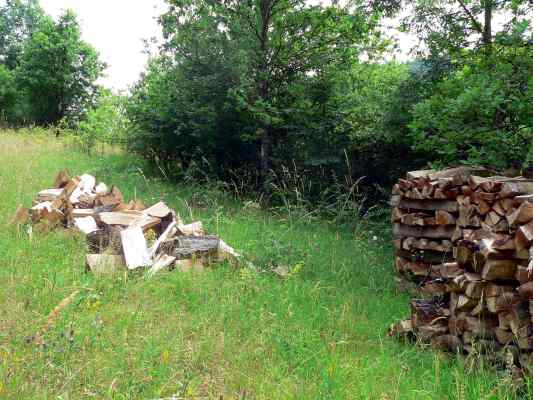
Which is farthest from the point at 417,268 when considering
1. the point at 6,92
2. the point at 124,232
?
the point at 6,92

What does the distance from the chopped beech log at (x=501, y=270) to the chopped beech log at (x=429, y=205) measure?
1.70 m

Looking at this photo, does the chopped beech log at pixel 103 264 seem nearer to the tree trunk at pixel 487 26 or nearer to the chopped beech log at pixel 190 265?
the chopped beech log at pixel 190 265

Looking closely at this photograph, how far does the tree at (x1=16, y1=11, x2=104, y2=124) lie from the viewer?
64.7ft

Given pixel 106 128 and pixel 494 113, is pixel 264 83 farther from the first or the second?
pixel 106 128

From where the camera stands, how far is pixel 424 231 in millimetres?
5184

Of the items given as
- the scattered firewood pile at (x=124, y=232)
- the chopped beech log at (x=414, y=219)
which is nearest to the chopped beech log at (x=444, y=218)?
the chopped beech log at (x=414, y=219)

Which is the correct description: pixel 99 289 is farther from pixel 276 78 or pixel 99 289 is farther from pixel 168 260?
pixel 276 78

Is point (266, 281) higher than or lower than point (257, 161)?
lower

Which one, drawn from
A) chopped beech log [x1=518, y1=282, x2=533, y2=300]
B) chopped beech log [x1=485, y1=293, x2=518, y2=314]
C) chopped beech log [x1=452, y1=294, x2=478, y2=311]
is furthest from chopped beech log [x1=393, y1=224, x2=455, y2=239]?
chopped beech log [x1=518, y1=282, x2=533, y2=300]

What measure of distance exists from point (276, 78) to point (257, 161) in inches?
67.7

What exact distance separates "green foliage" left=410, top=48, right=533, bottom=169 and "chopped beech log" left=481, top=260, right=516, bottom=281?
2182mm

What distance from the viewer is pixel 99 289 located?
4.07 metres

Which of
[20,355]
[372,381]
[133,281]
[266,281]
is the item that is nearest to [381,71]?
[266,281]

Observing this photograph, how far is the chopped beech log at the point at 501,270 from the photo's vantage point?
316 cm
